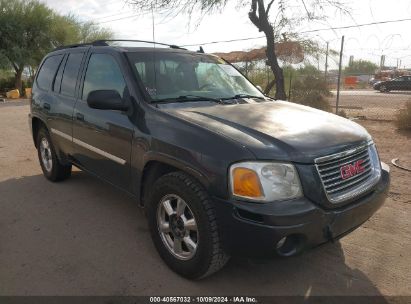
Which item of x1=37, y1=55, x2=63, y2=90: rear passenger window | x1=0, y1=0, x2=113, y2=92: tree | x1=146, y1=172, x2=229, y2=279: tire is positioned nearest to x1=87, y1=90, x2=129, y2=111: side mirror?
x1=146, y1=172, x2=229, y2=279: tire

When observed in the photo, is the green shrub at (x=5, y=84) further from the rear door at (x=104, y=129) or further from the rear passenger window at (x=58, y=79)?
the rear door at (x=104, y=129)

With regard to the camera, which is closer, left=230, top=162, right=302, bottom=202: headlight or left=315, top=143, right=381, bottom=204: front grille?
left=230, top=162, right=302, bottom=202: headlight

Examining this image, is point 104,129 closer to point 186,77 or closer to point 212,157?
point 186,77

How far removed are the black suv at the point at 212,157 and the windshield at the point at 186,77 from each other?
1 centimetres

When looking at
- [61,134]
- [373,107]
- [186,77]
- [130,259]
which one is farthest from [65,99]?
[373,107]

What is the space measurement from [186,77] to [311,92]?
961cm

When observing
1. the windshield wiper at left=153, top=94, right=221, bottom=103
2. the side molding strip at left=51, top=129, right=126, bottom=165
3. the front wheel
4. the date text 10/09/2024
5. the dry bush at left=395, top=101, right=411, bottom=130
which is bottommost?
the front wheel

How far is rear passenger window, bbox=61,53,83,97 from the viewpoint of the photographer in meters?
4.56

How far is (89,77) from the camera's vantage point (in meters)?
4.29

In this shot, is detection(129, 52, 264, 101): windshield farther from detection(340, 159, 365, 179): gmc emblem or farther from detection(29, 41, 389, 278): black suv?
detection(340, 159, 365, 179): gmc emblem

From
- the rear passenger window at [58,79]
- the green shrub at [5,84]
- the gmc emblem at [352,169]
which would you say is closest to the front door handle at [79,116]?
the rear passenger window at [58,79]

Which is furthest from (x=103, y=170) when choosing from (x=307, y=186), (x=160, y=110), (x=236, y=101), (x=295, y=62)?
(x=295, y=62)

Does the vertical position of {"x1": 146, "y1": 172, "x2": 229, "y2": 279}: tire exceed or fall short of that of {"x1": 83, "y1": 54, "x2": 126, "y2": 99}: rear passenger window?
it falls short

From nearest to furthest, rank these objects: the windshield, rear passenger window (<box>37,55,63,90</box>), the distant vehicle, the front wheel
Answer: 1. the windshield
2. rear passenger window (<box>37,55,63,90</box>)
3. the distant vehicle
4. the front wheel
